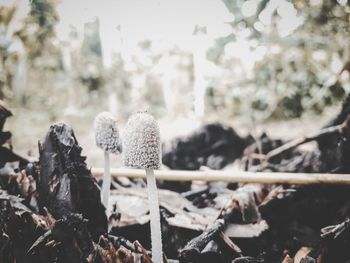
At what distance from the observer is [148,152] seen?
1633 millimetres

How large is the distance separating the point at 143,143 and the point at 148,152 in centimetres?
5

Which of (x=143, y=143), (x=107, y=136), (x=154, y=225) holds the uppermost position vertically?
(x=107, y=136)

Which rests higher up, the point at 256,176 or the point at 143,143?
the point at 143,143

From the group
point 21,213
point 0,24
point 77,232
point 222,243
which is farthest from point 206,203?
point 0,24

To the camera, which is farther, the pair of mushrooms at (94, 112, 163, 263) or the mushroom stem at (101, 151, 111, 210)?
the mushroom stem at (101, 151, 111, 210)

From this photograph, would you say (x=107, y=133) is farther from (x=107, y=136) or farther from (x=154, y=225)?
(x=154, y=225)

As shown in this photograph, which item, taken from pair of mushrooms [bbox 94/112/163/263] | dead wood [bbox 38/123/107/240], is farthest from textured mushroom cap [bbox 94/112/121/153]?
pair of mushrooms [bbox 94/112/163/263]

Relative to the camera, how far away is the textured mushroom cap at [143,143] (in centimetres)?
163

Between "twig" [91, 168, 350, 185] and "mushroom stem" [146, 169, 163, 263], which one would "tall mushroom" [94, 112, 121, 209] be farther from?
"mushroom stem" [146, 169, 163, 263]

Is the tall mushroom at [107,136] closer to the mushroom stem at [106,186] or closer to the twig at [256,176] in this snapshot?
the mushroom stem at [106,186]

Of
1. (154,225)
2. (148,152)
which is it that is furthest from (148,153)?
(154,225)

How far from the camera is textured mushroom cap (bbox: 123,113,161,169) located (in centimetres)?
163

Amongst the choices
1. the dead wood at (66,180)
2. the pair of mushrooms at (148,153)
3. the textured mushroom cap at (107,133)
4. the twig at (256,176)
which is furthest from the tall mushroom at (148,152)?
the twig at (256,176)

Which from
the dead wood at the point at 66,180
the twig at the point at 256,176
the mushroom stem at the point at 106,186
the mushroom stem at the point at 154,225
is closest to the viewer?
the mushroom stem at the point at 154,225
